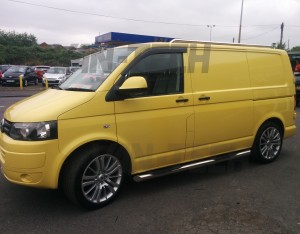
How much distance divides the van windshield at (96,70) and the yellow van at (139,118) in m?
0.02

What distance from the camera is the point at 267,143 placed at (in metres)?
5.94

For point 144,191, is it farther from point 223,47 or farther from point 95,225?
point 223,47

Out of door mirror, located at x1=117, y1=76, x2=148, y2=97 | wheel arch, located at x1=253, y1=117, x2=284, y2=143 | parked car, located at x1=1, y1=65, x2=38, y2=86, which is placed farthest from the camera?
parked car, located at x1=1, y1=65, x2=38, y2=86

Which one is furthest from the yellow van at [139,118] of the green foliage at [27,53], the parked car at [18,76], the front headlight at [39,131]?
the green foliage at [27,53]

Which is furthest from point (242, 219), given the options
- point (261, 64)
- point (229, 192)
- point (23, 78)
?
point (23, 78)

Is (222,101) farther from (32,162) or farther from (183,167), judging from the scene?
(32,162)

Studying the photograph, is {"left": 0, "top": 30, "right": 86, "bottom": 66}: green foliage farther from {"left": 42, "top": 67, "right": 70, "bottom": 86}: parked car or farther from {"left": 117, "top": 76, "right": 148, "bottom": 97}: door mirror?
{"left": 117, "top": 76, "right": 148, "bottom": 97}: door mirror

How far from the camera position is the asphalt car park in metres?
3.63

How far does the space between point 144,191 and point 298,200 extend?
6.43 ft

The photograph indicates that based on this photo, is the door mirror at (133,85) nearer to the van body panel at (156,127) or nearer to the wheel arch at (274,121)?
the van body panel at (156,127)

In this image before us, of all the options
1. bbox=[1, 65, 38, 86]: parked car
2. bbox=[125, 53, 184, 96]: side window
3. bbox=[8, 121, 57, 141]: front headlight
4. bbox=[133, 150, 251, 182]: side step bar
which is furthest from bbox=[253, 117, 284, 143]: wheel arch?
bbox=[1, 65, 38, 86]: parked car

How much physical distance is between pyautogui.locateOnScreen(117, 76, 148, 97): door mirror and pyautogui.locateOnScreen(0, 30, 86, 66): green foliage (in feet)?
158

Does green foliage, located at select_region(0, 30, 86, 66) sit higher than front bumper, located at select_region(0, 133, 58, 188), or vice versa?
green foliage, located at select_region(0, 30, 86, 66)

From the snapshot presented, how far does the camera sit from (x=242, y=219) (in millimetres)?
3801
